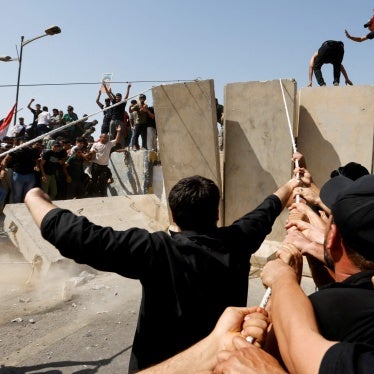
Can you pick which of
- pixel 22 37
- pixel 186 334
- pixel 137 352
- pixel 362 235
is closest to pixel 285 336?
pixel 362 235

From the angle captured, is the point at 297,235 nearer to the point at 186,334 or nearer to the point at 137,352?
the point at 186,334

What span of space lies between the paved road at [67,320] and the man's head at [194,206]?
2.08 meters

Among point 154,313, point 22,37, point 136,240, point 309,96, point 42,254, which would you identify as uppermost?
point 22,37

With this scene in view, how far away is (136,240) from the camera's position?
167 cm

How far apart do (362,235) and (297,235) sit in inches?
38.4

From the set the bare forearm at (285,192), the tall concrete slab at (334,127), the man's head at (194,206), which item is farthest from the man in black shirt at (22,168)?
the man's head at (194,206)

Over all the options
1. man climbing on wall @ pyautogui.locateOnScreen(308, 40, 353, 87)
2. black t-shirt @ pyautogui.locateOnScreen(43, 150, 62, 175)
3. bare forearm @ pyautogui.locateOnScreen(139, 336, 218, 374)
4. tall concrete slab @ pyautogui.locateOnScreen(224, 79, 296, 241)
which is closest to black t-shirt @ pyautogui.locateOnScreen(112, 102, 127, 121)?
black t-shirt @ pyautogui.locateOnScreen(43, 150, 62, 175)

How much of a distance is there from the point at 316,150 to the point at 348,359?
4390 millimetres

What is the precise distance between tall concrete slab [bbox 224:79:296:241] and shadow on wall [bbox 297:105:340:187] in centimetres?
17

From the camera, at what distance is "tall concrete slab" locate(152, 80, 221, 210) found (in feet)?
18.4

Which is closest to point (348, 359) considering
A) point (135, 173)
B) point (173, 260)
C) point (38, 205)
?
point (173, 260)

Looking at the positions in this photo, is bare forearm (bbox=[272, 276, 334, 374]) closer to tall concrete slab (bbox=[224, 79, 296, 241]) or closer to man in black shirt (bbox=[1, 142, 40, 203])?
tall concrete slab (bbox=[224, 79, 296, 241])

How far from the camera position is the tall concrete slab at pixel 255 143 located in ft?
17.1

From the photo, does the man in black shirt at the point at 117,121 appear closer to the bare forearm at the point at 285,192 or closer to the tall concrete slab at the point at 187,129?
the tall concrete slab at the point at 187,129
